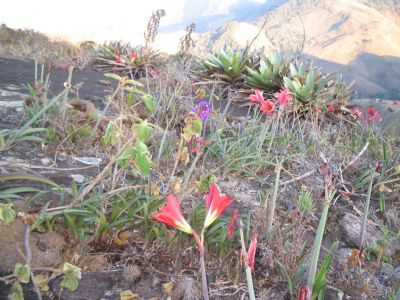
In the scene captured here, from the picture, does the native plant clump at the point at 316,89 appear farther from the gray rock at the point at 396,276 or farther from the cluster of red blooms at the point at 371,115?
the gray rock at the point at 396,276

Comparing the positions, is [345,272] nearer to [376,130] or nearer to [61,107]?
[61,107]

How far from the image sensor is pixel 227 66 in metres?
5.94

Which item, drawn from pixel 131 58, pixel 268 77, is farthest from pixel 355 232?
pixel 131 58

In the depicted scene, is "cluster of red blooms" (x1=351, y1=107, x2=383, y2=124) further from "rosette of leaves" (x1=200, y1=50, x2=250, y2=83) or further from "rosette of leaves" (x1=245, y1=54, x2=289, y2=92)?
"rosette of leaves" (x1=200, y1=50, x2=250, y2=83)

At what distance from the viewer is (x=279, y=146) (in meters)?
3.31

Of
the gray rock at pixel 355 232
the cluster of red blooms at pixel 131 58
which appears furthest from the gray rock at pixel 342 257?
the cluster of red blooms at pixel 131 58

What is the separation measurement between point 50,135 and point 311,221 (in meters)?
1.49

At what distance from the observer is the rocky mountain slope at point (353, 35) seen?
81.1 meters

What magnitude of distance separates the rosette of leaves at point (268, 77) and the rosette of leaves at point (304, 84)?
0.46 ft

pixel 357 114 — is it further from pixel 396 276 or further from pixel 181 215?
pixel 181 215

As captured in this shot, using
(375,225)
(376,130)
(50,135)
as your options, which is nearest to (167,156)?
(50,135)

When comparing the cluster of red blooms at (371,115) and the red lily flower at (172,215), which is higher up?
the cluster of red blooms at (371,115)

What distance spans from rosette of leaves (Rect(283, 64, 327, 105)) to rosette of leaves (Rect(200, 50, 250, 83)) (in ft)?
2.22

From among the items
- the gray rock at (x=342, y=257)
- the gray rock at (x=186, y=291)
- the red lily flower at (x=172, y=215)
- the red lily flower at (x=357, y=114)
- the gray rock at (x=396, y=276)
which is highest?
the red lily flower at (x=357, y=114)
